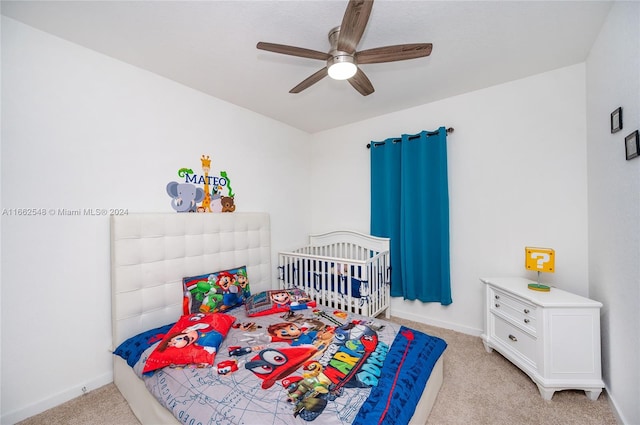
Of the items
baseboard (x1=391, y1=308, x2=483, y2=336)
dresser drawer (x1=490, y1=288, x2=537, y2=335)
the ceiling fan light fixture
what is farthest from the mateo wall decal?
dresser drawer (x1=490, y1=288, x2=537, y2=335)

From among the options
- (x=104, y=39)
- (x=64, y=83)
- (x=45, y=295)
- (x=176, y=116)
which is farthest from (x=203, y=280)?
(x=104, y=39)

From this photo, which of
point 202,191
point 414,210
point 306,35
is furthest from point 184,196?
point 414,210

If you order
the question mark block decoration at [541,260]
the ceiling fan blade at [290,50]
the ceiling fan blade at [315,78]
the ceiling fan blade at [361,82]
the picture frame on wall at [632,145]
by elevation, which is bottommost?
the question mark block decoration at [541,260]

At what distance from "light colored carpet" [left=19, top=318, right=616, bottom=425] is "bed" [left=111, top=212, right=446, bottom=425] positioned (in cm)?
9

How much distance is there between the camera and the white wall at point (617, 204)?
4.58 ft

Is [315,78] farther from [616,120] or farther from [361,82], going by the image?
[616,120]

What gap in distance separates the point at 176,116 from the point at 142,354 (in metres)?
1.97

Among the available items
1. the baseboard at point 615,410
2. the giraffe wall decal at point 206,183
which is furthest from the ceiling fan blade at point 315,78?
the baseboard at point 615,410

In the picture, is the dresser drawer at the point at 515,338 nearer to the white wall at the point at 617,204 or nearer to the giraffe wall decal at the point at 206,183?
the white wall at the point at 617,204

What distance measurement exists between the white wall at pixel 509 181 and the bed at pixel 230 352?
1180mm

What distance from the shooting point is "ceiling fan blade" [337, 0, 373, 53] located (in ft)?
3.84

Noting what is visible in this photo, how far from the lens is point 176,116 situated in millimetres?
2352

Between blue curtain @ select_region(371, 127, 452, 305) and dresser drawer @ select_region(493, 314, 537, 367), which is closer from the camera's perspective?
dresser drawer @ select_region(493, 314, 537, 367)

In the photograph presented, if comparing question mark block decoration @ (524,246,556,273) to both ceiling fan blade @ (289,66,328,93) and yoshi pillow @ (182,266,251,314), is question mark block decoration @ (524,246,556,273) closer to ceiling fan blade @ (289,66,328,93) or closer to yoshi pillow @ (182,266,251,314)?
ceiling fan blade @ (289,66,328,93)
